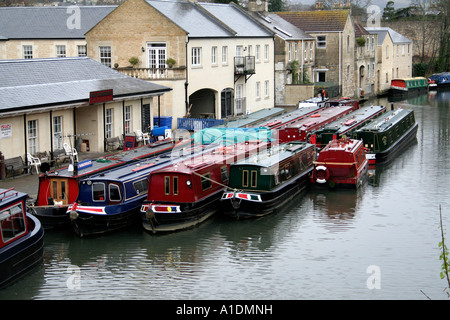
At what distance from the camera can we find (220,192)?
24.1 meters

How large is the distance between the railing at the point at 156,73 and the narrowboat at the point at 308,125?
23.6ft

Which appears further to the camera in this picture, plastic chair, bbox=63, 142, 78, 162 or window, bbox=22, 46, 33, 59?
window, bbox=22, 46, 33, 59

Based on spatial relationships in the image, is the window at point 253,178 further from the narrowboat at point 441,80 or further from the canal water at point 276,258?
the narrowboat at point 441,80

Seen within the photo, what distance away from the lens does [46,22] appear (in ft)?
164

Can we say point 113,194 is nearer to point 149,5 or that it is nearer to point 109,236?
point 109,236

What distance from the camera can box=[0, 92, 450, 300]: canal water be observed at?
687 inches

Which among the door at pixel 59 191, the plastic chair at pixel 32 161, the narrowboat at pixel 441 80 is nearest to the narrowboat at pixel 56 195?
the door at pixel 59 191

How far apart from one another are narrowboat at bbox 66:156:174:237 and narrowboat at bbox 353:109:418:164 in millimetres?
14347

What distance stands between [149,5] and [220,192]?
703 inches

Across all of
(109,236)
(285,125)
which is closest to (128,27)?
(285,125)

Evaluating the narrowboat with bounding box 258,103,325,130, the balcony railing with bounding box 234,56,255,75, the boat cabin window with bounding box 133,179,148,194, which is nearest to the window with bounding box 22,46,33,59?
the balcony railing with bounding box 234,56,255,75

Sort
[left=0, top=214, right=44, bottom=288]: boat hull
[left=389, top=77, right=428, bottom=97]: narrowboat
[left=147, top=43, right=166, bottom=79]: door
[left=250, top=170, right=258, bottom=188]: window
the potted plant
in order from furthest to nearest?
[left=389, top=77, right=428, bottom=97]: narrowboat
[left=147, top=43, right=166, bottom=79]: door
the potted plant
[left=250, top=170, right=258, bottom=188]: window
[left=0, top=214, right=44, bottom=288]: boat hull

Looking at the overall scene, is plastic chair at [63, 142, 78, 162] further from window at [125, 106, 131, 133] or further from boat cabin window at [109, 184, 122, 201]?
boat cabin window at [109, 184, 122, 201]

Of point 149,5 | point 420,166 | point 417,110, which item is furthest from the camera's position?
point 417,110
